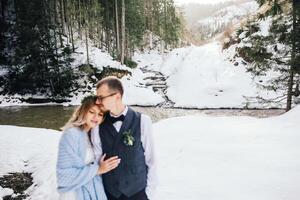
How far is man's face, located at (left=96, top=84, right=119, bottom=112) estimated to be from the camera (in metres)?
2.95

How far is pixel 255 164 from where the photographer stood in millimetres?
7617

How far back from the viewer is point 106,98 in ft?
9.70

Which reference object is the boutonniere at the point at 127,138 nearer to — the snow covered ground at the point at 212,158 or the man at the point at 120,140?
the man at the point at 120,140

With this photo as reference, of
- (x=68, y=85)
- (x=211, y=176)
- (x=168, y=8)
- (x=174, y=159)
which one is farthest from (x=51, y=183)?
(x=168, y=8)

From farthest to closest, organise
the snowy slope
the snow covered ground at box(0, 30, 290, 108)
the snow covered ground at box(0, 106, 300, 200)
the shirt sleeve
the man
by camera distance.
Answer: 1. the snow covered ground at box(0, 30, 290, 108)
2. the snowy slope
3. the snow covered ground at box(0, 106, 300, 200)
4. the shirt sleeve
5. the man

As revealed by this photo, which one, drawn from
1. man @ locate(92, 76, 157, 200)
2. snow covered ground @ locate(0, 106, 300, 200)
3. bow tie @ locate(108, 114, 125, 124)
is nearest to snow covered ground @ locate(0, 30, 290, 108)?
snow covered ground @ locate(0, 106, 300, 200)

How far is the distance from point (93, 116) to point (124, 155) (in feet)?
1.43

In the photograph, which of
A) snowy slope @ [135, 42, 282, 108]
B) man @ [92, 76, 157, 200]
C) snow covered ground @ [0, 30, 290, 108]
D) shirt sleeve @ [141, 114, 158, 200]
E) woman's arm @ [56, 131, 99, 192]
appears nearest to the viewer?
woman's arm @ [56, 131, 99, 192]

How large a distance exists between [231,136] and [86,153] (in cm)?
827

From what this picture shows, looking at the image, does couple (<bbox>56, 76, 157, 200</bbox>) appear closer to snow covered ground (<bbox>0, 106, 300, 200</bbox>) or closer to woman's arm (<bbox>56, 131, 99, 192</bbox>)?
woman's arm (<bbox>56, 131, 99, 192</bbox>)

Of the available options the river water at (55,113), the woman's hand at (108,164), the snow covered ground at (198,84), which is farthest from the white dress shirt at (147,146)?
the snow covered ground at (198,84)

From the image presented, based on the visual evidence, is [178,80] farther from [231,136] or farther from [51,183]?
[51,183]

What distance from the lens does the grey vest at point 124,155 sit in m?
2.97

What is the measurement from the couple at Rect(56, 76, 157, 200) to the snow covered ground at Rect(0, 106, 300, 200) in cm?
326
